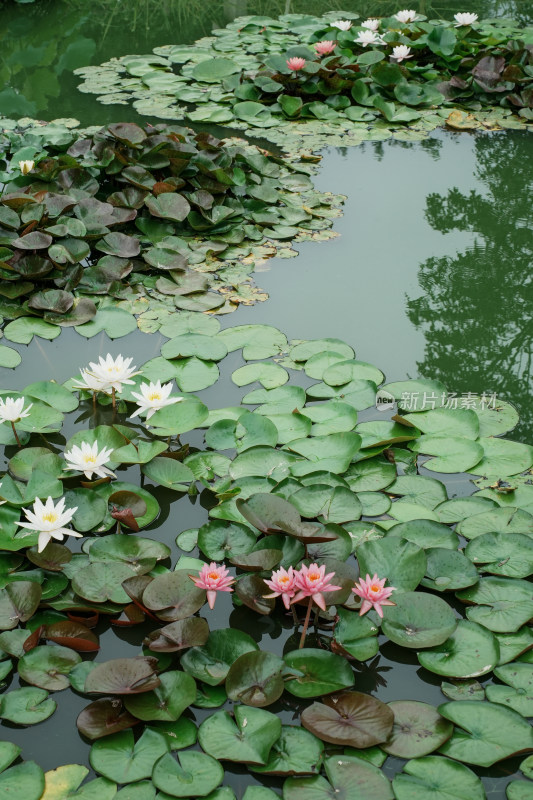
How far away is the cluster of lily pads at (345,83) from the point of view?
4.77 meters

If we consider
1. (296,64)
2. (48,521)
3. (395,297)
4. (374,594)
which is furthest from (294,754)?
(296,64)

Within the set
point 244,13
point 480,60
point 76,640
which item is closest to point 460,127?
point 480,60

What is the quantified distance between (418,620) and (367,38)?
4.89 m

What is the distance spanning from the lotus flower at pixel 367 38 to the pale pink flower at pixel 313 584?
16.1 feet

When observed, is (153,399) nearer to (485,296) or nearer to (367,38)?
(485,296)

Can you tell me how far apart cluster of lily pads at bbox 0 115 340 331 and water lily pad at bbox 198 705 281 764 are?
1831 mm

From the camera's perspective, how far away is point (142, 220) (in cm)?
347

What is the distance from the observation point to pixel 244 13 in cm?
700

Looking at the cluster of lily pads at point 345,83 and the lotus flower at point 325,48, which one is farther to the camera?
the lotus flower at point 325,48

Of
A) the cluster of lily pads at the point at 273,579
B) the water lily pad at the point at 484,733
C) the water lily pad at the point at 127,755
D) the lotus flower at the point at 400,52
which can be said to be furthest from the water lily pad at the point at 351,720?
the lotus flower at the point at 400,52

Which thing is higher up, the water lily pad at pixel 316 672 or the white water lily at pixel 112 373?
the white water lily at pixel 112 373

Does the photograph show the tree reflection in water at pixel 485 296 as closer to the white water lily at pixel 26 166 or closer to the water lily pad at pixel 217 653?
the water lily pad at pixel 217 653

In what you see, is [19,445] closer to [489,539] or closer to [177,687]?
[177,687]

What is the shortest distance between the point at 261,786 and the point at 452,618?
57 centimetres
